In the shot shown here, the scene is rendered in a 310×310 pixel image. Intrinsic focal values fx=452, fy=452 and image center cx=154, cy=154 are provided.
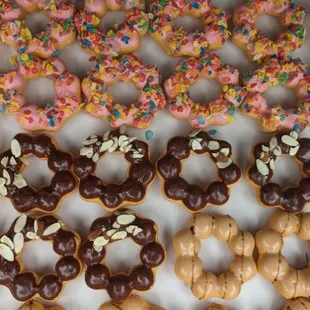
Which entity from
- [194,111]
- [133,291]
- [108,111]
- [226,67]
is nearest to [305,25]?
[226,67]

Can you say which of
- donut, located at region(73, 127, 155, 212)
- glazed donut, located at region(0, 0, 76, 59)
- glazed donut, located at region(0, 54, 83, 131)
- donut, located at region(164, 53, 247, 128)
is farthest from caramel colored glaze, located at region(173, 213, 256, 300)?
glazed donut, located at region(0, 0, 76, 59)

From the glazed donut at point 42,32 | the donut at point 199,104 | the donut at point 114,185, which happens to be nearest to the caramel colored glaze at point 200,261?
the donut at point 114,185

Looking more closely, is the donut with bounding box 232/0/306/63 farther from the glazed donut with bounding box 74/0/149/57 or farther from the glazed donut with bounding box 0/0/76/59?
the glazed donut with bounding box 0/0/76/59

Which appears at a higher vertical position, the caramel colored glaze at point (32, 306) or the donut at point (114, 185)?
the donut at point (114, 185)

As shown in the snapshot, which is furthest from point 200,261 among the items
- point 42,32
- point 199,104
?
point 42,32

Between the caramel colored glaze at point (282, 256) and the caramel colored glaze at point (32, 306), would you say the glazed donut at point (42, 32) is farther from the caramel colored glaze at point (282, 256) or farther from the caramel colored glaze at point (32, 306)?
the caramel colored glaze at point (282, 256)

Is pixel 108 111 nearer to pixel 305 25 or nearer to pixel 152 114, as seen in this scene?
pixel 152 114

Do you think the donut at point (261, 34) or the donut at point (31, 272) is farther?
the donut at point (261, 34)
